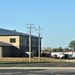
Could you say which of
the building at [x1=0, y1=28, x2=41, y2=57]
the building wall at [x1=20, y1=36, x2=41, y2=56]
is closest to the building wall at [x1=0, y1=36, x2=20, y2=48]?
the building at [x1=0, y1=28, x2=41, y2=57]

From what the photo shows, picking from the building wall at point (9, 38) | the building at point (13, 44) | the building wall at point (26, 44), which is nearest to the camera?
the building at point (13, 44)

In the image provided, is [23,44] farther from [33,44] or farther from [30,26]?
[30,26]

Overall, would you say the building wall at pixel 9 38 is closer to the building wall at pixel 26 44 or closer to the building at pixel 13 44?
the building at pixel 13 44

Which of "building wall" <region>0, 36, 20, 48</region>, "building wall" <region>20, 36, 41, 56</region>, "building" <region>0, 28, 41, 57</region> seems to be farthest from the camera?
"building wall" <region>20, 36, 41, 56</region>

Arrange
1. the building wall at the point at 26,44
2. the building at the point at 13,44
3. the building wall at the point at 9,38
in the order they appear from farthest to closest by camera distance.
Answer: the building wall at the point at 26,44, the building wall at the point at 9,38, the building at the point at 13,44

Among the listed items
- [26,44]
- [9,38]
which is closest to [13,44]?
[9,38]

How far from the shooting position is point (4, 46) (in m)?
117

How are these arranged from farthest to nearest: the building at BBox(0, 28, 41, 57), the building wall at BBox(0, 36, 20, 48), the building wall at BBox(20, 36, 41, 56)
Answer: the building wall at BBox(20, 36, 41, 56) → the building wall at BBox(0, 36, 20, 48) → the building at BBox(0, 28, 41, 57)

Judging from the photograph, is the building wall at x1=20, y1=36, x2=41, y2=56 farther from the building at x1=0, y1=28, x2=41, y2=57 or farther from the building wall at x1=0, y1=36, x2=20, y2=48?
the building wall at x1=0, y1=36, x2=20, y2=48

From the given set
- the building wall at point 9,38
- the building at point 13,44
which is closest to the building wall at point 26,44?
the building at point 13,44

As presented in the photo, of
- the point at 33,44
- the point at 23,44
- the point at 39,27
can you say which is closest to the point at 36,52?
the point at 33,44

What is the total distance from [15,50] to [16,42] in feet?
9.27

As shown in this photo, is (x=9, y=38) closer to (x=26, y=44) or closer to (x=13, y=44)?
(x=13, y=44)

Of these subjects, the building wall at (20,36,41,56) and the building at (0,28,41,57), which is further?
the building wall at (20,36,41,56)
